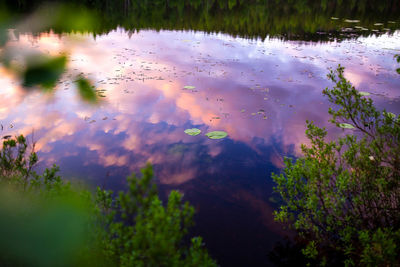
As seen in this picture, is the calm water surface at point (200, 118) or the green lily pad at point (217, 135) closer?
the calm water surface at point (200, 118)

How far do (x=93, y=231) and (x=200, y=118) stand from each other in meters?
6.43

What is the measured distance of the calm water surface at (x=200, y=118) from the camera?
5.64m

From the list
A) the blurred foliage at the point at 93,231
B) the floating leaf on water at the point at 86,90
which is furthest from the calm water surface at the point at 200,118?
the blurred foliage at the point at 93,231

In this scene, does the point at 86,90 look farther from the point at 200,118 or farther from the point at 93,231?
the point at 93,231

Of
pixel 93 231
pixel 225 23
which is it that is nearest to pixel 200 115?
pixel 93 231

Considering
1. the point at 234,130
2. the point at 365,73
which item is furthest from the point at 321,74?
the point at 234,130

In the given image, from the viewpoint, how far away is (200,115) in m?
9.30

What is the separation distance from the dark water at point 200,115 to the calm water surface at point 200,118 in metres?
0.03

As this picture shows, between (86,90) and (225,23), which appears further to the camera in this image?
(225,23)

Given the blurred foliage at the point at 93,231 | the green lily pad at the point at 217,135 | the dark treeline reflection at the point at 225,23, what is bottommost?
the green lily pad at the point at 217,135

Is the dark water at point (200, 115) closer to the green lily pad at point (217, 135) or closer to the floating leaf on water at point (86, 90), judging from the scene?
the green lily pad at point (217, 135)

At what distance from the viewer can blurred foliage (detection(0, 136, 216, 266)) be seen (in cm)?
243

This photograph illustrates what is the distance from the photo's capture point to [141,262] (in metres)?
2.42

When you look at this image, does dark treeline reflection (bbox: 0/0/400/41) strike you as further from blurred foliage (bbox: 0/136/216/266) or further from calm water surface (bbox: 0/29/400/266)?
blurred foliage (bbox: 0/136/216/266)
